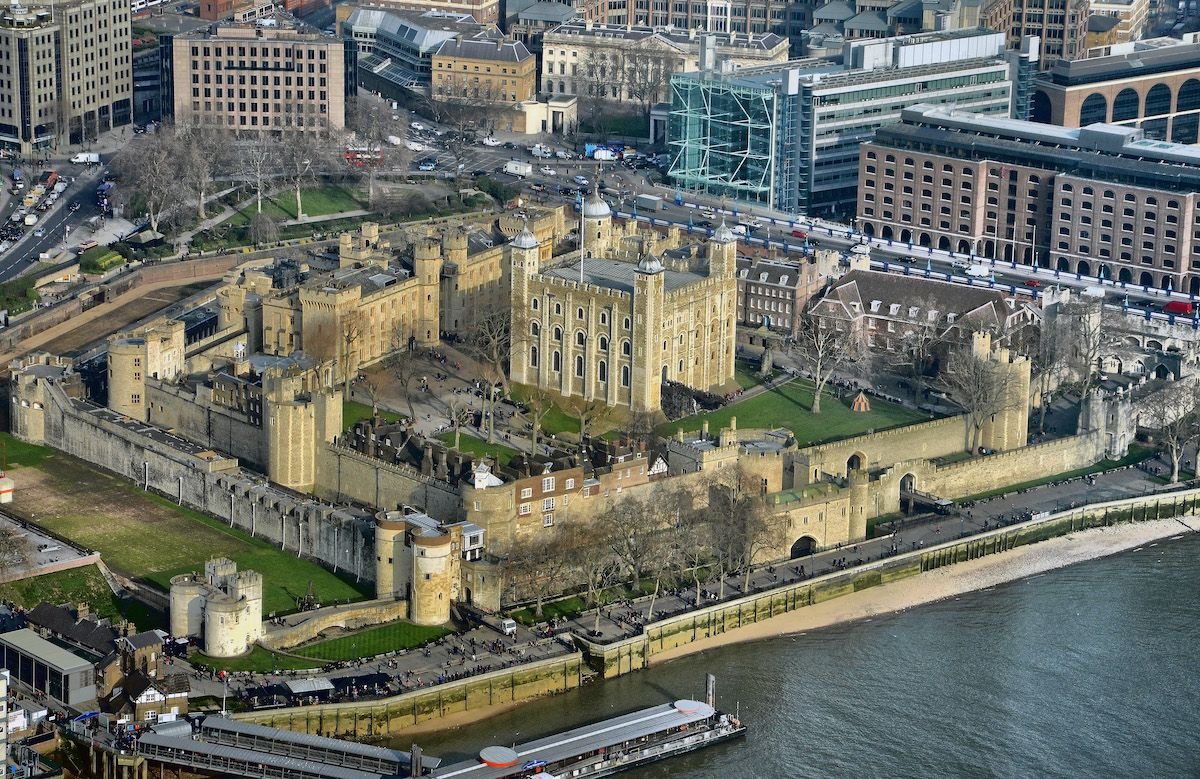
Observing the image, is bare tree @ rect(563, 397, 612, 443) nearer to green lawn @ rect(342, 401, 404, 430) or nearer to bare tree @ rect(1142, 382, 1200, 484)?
green lawn @ rect(342, 401, 404, 430)

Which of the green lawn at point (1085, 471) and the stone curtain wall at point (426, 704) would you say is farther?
the green lawn at point (1085, 471)

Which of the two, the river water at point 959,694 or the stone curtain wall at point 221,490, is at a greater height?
the stone curtain wall at point 221,490

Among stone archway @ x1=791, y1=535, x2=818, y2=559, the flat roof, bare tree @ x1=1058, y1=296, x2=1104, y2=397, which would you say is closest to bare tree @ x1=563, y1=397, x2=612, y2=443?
stone archway @ x1=791, y1=535, x2=818, y2=559

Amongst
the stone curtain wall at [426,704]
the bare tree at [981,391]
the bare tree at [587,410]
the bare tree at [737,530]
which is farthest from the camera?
the bare tree at [587,410]

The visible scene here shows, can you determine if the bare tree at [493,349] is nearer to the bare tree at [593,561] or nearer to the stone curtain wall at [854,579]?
the bare tree at [593,561]

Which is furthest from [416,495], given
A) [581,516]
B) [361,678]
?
[361,678]

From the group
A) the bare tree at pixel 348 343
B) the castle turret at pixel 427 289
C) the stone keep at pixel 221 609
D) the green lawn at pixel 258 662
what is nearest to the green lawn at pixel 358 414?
the bare tree at pixel 348 343

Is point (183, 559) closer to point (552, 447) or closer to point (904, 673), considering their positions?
point (552, 447)
